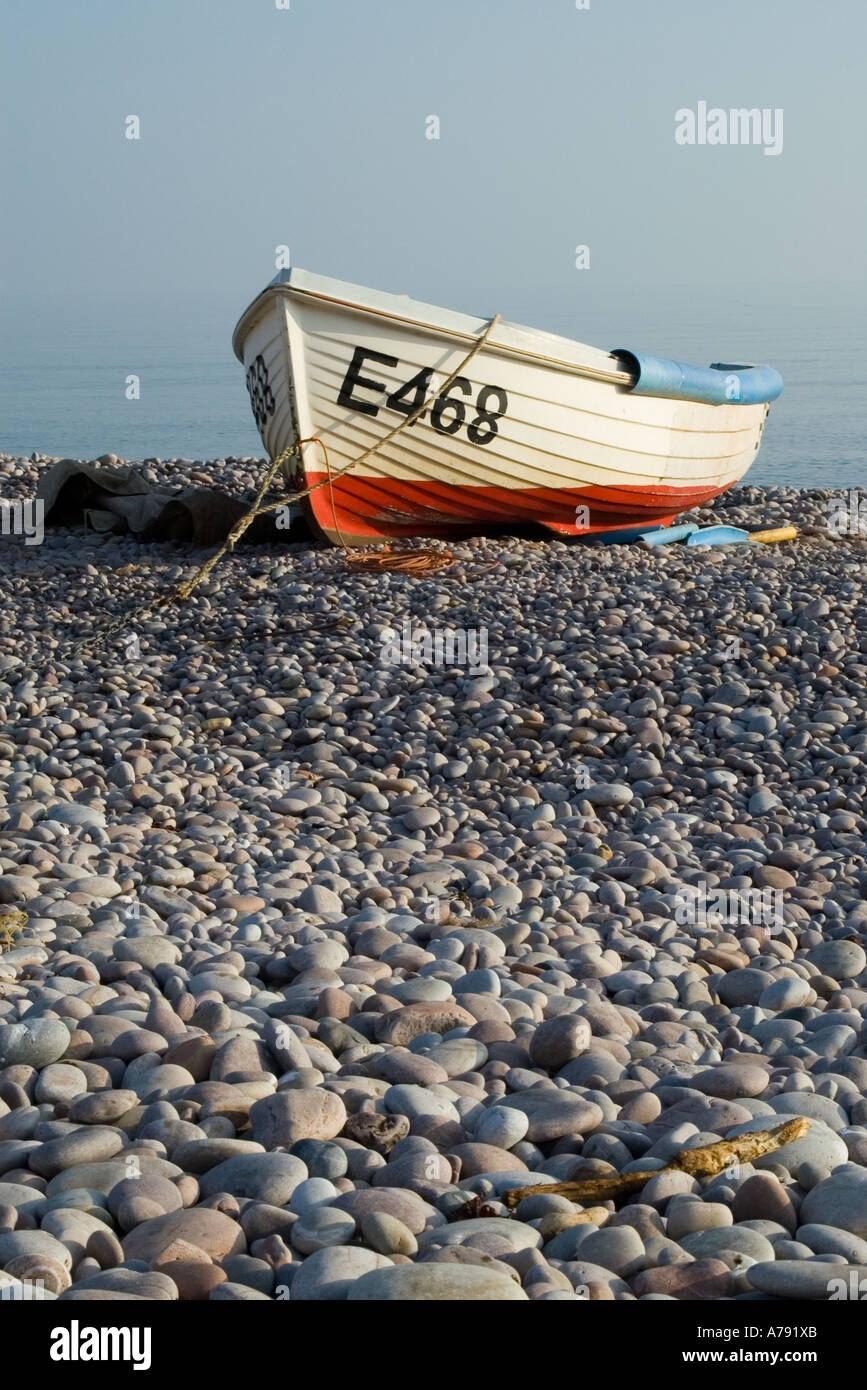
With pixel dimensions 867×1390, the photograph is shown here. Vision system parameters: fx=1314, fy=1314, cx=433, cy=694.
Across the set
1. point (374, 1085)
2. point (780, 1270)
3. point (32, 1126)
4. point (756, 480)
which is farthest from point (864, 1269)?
point (756, 480)

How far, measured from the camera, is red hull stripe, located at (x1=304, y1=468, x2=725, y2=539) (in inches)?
350

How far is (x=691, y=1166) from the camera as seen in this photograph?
265 cm

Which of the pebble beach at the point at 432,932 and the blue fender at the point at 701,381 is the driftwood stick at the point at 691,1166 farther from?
the blue fender at the point at 701,381

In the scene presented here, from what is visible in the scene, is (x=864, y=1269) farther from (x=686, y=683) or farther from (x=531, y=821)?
(x=686, y=683)

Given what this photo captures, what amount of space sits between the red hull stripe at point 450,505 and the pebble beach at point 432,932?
0.61 metres

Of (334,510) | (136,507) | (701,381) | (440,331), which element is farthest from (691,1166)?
(701,381)

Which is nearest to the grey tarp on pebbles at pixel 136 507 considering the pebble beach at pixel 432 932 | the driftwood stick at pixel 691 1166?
the pebble beach at pixel 432 932

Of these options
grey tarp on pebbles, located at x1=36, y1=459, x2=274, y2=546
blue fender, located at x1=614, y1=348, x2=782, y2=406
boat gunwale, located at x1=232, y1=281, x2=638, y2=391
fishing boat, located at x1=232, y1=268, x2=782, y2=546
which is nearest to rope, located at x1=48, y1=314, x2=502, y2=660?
fishing boat, located at x1=232, y1=268, x2=782, y2=546

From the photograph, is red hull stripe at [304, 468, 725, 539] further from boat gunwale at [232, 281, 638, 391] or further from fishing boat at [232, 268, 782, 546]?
boat gunwale at [232, 281, 638, 391]

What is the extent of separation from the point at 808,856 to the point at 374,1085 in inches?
101

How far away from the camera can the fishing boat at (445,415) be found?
838cm

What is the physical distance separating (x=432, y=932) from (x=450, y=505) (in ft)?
18.2

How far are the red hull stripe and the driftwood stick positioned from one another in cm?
651

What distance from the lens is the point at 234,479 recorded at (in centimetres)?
1269
